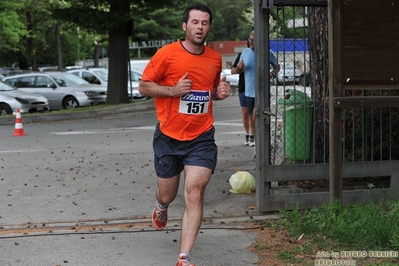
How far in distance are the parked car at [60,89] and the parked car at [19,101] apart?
57.4 inches

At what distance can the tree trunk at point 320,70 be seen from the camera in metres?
8.38

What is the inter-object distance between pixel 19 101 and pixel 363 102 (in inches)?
754

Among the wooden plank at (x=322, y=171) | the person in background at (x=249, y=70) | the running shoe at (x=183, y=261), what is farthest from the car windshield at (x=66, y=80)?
the running shoe at (x=183, y=261)

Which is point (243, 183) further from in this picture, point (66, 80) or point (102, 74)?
point (102, 74)

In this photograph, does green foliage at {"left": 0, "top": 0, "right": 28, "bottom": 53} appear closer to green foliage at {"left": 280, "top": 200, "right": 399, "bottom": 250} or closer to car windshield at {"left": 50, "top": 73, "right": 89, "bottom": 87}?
car windshield at {"left": 50, "top": 73, "right": 89, "bottom": 87}

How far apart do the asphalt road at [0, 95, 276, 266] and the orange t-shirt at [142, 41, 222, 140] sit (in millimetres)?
1096

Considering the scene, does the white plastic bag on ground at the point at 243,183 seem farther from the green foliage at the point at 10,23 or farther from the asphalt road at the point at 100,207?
the green foliage at the point at 10,23

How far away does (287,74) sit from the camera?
324 inches

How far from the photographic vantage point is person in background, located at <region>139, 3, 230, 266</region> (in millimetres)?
6180

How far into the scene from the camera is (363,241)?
6.42m

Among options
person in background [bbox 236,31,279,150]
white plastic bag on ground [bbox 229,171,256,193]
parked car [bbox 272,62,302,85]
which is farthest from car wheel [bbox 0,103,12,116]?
parked car [bbox 272,62,302,85]

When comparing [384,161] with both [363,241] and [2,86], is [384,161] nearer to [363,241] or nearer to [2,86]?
[363,241]

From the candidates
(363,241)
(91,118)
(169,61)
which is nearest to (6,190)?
(169,61)

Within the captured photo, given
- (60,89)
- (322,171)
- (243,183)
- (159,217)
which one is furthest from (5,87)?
(159,217)
